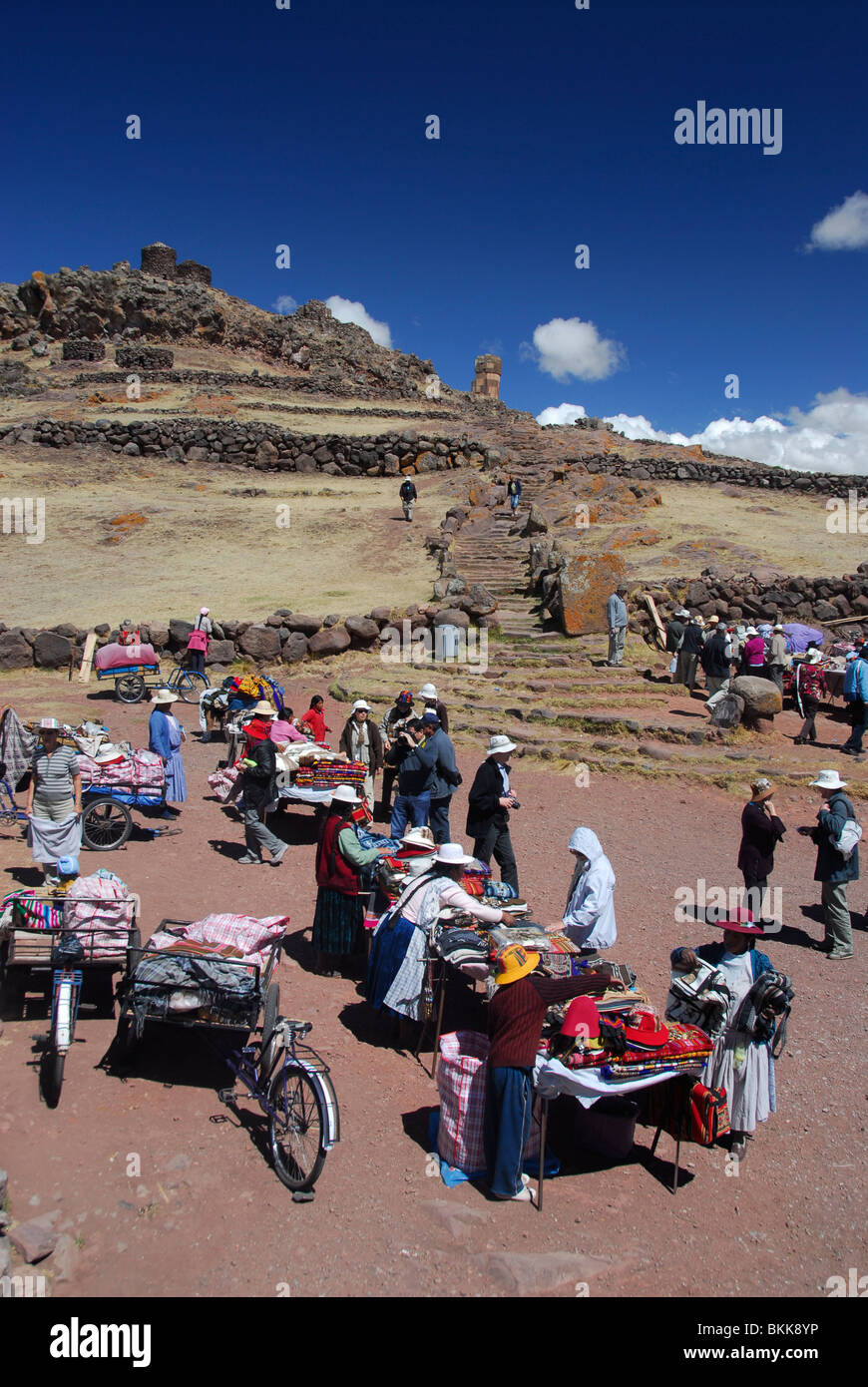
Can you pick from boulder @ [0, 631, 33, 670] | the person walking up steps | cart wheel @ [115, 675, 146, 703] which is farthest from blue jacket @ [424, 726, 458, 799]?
the person walking up steps

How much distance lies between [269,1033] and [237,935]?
0.90 m

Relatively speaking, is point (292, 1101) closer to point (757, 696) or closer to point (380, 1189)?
point (380, 1189)

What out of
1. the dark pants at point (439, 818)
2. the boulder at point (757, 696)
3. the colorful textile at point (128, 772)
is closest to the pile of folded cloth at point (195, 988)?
the dark pants at point (439, 818)

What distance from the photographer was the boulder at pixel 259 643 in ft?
61.6

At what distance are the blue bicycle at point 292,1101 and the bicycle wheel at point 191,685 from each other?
41.4 ft

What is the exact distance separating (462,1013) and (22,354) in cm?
5697

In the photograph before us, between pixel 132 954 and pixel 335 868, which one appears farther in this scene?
pixel 335 868

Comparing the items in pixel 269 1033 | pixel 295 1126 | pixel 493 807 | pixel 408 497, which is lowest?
pixel 295 1126

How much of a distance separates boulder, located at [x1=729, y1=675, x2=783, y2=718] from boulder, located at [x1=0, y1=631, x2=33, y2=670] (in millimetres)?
14574

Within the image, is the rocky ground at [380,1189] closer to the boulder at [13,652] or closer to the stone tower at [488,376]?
the boulder at [13,652]

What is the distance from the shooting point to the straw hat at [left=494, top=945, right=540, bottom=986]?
15.1 feet

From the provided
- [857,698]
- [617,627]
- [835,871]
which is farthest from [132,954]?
[617,627]

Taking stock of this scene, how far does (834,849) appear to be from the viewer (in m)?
7.95

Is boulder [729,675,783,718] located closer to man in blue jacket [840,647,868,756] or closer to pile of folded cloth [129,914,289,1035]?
man in blue jacket [840,647,868,756]
